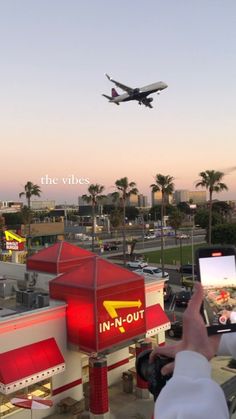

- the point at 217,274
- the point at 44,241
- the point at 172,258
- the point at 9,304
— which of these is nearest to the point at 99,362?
the point at 9,304

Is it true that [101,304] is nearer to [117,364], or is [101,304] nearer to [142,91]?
[117,364]

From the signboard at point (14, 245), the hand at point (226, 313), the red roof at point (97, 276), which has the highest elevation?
the hand at point (226, 313)

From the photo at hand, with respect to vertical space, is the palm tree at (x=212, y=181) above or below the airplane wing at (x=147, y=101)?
below

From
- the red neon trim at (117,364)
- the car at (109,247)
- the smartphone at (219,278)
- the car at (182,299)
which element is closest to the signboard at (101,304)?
the red neon trim at (117,364)

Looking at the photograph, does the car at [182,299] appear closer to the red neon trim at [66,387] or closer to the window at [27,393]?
the red neon trim at [66,387]

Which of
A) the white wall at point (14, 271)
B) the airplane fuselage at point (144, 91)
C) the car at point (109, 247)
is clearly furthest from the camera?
the car at point (109, 247)

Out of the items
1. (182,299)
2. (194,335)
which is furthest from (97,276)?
(182,299)

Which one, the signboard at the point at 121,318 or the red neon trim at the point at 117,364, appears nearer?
the signboard at the point at 121,318
